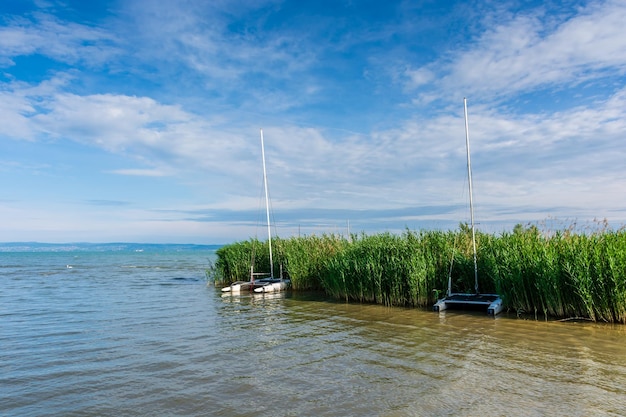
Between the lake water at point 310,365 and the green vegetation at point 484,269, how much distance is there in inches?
36.9

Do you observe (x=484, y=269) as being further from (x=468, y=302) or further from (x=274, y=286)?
(x=274, y=286)

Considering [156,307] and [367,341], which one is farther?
[156,307]

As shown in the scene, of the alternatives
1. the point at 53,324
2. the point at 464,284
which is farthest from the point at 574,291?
the point at 53,324

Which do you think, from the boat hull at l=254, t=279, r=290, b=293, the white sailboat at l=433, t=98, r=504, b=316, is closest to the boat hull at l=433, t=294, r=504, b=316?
the white sailboat at l=433, t=98, r=504, b=316

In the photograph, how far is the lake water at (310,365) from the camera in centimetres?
681

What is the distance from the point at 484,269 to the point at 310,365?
951cm

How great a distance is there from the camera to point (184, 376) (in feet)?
27.6

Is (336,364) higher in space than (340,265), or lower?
lower

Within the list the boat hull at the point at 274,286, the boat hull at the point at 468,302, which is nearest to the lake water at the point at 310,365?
the boat hull at the point at 468,302

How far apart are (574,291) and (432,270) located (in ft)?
16.0

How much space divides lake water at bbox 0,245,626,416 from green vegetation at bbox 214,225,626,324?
0.94 metres

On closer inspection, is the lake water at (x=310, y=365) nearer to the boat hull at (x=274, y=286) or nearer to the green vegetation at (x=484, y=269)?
the green vegetation at (x=484, y=269)

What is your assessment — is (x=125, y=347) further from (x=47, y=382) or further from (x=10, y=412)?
(x=10, y=412)

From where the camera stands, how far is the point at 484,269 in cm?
1590
